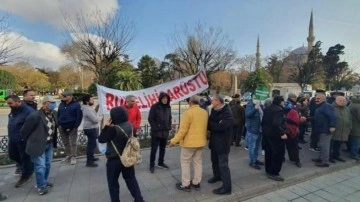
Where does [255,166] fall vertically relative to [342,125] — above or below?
below

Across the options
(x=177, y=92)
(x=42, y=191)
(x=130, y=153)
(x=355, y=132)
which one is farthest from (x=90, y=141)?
(x=355, y=132)

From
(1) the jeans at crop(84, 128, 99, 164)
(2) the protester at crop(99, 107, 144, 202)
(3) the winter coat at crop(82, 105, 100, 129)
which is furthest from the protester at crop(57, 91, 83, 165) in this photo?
(2) the protester at crop(99, 107, 144, 202)

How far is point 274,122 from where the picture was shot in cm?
485

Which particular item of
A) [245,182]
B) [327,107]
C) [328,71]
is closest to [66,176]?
[245,182]

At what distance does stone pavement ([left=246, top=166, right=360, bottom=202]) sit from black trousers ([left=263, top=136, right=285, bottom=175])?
1.54 ft

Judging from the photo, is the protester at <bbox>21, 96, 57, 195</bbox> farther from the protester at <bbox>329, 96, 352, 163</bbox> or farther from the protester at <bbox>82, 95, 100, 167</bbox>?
the protester at <bbox>329, 96, 352, 163</bbox>

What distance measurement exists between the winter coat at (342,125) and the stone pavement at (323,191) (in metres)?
1.03

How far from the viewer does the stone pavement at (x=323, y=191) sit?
4309 millimetres

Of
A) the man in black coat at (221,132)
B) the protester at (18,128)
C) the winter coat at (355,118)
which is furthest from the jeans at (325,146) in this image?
the protester at (18,128)

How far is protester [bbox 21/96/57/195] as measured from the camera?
4090 millimetres

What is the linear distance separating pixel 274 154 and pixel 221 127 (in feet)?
5.52

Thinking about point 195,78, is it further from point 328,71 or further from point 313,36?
point 313,36

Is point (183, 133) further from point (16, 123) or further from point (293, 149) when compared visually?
point (293, 149)

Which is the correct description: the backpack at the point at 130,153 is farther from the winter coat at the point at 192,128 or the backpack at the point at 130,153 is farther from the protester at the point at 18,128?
the protester at the point at 18,128
